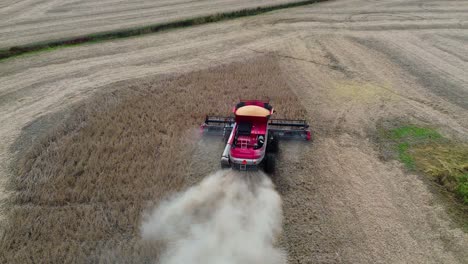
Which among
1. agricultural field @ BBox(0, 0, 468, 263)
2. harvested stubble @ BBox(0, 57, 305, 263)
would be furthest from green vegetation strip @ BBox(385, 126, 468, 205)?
harvested stubble @ BBox(0, 57, 305, 263)

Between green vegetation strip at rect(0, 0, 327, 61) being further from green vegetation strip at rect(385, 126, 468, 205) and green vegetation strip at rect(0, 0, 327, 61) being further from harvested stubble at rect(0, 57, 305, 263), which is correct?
green vegetation strip at rect(385, 126, 468, 205)

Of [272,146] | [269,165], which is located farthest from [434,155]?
[269,165]

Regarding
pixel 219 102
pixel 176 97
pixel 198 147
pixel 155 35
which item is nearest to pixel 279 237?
pixel 198 147

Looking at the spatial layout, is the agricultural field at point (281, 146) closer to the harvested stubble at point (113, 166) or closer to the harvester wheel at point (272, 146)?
the harvested stubble at point (113, 166)

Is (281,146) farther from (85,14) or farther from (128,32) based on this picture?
(85,14)

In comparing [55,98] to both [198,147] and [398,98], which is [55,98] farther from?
[398,98]

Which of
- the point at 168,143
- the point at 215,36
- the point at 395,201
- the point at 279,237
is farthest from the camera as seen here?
the point at 215,36
